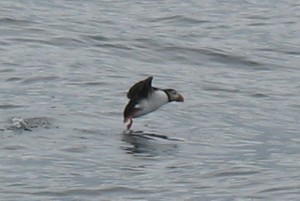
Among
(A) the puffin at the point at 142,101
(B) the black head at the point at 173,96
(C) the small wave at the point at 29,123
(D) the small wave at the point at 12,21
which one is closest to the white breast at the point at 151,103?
(A) the puffin at the point at 142,101

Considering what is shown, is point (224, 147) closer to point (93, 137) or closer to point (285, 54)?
point (93, 137)

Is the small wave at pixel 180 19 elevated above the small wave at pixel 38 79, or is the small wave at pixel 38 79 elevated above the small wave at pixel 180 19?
the small wave at pixel 38 79

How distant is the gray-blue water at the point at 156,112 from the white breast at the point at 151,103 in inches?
10.5

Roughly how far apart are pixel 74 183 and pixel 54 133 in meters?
2.30

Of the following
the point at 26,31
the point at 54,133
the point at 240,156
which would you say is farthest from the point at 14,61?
the point at 240,156

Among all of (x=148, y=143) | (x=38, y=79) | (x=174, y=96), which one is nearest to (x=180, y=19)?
(x=38, y=79)

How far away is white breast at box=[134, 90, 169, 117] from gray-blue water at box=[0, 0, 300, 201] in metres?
0.27

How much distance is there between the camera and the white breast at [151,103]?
1568 centimetres

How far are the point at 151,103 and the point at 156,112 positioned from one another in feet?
4.55

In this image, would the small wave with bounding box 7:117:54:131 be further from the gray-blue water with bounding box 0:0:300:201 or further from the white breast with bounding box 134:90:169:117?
the white breast with bounding box 134:90:169:117

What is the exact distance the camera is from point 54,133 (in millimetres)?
15391

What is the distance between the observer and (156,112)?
56.1 ft

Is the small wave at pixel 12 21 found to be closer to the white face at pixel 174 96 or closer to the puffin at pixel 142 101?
the white face at pixel 174 96

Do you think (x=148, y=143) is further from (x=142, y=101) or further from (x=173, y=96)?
(x=173, y=96)
